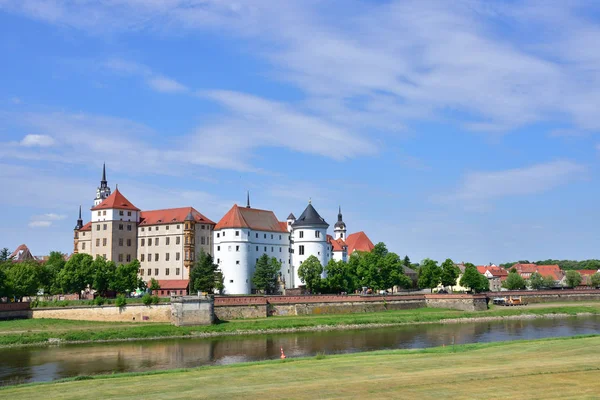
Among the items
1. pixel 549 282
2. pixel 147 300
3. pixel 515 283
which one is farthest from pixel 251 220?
pixel 549 282

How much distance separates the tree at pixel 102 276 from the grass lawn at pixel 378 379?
45.2 metres

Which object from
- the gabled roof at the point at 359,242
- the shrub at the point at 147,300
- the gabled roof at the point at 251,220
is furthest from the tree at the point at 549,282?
the shrub at the point at 147,300

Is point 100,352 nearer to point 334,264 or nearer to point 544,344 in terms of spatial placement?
point 544,344

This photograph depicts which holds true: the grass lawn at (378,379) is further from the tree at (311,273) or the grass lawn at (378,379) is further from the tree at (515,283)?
the tree at (515,283)

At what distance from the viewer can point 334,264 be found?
88.6 m

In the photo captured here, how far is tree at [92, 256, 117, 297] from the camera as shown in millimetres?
74625

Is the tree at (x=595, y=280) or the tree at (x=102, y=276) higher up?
the tree at (x=102, y=276)

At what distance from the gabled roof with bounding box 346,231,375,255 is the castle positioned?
29247mm

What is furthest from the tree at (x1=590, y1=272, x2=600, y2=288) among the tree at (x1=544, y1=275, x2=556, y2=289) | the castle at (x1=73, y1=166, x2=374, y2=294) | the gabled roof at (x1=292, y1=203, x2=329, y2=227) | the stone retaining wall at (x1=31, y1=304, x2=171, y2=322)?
the stone retaining wall at (x1=31, y1=304, x2=171, y2=322)

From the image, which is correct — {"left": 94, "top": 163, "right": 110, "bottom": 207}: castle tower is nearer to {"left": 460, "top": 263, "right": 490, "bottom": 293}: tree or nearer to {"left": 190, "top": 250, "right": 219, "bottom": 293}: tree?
{"left": 190, "top": 250, "right": 219, "bottom": 293}: tree

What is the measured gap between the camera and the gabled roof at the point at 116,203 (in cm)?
9325

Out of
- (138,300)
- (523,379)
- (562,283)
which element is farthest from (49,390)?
(562,283)

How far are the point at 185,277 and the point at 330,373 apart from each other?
66.0 metres

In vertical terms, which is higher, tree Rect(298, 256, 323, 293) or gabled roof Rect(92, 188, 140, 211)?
gabled roof Rect(92, 188, 140, 211)
